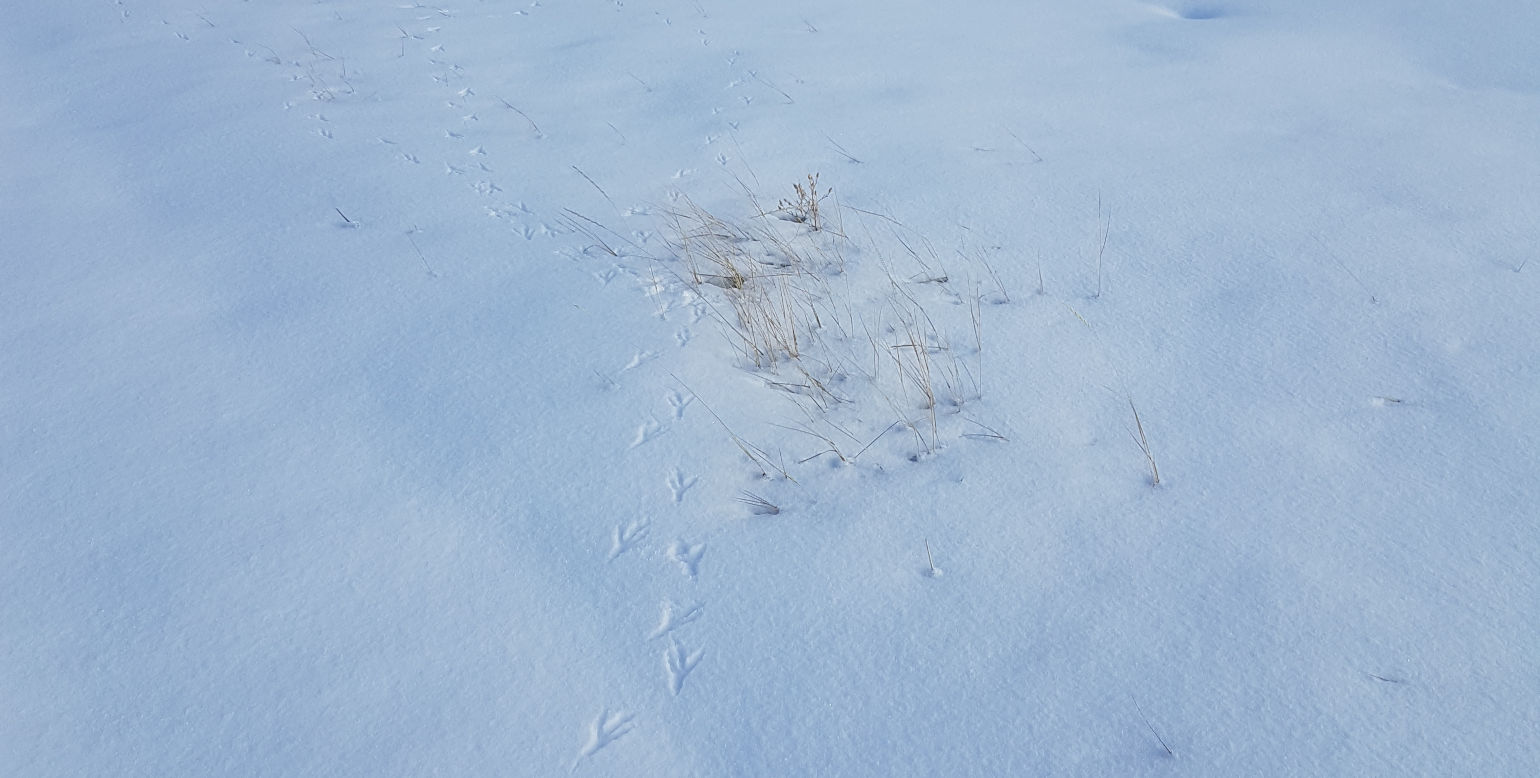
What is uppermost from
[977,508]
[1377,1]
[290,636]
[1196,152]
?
[1377,1]

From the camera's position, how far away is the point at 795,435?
2127 millimetres

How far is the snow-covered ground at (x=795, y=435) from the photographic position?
5.00ft

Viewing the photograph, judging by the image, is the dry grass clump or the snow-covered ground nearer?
the snow-covered ground

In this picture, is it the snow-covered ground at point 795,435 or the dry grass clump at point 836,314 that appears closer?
the snow-covered ground at point 795,435

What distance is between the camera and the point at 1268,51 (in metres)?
4.19

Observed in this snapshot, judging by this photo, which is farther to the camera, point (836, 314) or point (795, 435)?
point (836, 314)

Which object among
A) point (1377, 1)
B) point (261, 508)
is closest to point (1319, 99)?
point (1377, 1)

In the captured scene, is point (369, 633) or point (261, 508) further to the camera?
point (261, 508)

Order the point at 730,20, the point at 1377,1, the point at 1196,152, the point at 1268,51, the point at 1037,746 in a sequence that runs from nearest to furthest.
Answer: the point at 1037,746
the point at 1196,152
the point at 1268,51
the point at 1377,1
the point at 730,20

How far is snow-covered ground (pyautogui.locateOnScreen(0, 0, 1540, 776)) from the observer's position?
152 cm

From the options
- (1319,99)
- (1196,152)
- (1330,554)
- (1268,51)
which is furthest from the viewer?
(1268,51)

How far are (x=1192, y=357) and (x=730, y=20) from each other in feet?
12.8

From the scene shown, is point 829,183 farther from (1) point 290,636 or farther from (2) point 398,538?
(1) point 290,636

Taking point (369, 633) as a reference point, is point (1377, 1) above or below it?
above
